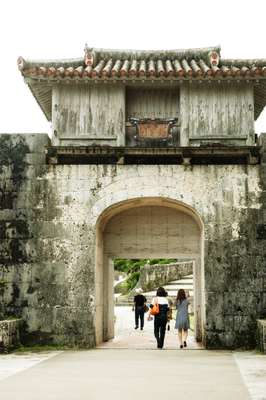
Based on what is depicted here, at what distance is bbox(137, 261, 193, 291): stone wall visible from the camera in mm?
34969

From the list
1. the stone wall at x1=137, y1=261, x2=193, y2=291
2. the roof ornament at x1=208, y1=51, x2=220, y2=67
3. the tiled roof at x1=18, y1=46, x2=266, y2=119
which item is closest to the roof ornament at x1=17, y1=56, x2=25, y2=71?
the tiled roof at x1=18, y1=46, x2=266, y2=119

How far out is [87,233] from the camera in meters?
14.0

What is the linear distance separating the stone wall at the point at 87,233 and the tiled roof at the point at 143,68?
1610 mm

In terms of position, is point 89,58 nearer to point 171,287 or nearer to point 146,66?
point 146,66

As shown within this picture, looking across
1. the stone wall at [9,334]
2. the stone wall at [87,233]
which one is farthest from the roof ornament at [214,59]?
the stone wall at [9,334]

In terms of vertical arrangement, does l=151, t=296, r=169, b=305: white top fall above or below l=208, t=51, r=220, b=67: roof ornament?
below

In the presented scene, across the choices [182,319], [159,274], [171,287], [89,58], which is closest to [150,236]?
[182,319]

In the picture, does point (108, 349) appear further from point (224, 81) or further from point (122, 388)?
point (224, 81)

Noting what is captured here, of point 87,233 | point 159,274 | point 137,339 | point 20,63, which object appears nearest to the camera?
point 20,63

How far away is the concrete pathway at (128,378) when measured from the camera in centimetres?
752

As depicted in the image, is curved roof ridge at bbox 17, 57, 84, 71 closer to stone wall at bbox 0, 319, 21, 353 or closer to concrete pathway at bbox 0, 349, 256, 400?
stone wall at bbox 0, 319, 21, 353

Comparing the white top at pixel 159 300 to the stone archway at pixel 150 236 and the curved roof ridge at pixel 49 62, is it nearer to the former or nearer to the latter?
the stone archway at pixel 150 236

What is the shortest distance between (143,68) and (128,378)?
334 inches

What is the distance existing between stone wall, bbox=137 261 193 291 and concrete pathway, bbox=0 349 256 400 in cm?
2255
